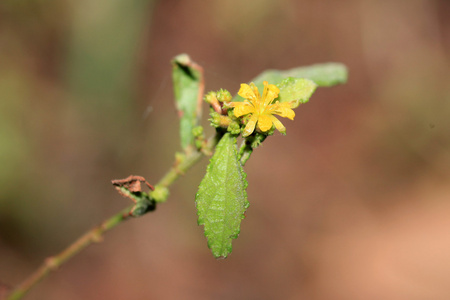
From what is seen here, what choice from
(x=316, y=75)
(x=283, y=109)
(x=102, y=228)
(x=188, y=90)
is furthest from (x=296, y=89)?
(x=102, y=228)

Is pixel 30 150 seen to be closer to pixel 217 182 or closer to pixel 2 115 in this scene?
pixel 2 115

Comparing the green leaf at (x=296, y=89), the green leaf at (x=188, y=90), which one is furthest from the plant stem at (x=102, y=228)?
the green leaf at (x=296, y=89)

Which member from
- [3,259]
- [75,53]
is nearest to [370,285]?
[3,259]

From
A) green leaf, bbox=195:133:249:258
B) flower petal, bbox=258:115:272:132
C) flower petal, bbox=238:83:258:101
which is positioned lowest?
green leaf, bbox=195:133:249:258

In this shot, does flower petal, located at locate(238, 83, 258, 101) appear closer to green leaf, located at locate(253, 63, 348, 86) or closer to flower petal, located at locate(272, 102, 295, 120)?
flower petal, located at locate(272, 102, 295, 120)

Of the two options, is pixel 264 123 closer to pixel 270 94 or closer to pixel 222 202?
pixel 270 94

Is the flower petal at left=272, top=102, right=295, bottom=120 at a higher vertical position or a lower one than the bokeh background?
lower

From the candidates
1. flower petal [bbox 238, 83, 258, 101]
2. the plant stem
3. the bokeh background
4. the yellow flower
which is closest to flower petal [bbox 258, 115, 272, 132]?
the yellow flower
